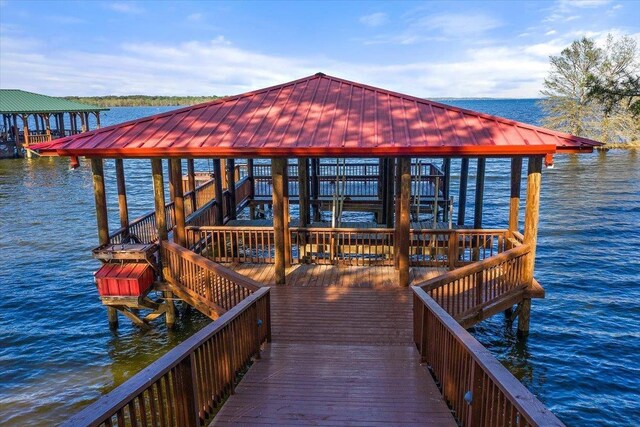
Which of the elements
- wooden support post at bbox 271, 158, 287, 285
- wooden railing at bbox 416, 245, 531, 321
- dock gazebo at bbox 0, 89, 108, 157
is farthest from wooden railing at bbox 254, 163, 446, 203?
dock gazebo at bbox 0, 89, 108, 157

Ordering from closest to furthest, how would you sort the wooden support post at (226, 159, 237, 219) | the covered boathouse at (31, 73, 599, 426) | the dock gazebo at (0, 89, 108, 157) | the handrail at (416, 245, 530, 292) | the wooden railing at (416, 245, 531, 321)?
Result: 1. the covered boathouse at (31, 73, 599, 426)
2. the handrail at (416, 245, 530, 292)
3. the wooden railing at (416, 245, 531, 321)
4. the wooden support post at (226, 159, 237, 219)
5. the dock gazebo at (0, 89, 108, 157)

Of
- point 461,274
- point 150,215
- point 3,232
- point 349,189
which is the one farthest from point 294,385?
point 3,232

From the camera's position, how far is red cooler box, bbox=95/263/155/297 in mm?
10461

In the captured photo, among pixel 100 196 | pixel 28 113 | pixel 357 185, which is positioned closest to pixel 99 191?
pixel 100 196

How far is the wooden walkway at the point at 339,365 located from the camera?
5766 millimetres

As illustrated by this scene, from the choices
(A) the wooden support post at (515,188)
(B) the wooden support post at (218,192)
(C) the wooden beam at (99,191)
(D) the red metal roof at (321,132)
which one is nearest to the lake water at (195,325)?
(A) the wooden support post at (515,188)

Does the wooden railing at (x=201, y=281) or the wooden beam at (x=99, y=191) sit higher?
the wooden beam at (x=99, y=191)

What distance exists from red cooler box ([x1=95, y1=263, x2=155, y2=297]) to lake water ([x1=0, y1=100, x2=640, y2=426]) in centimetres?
187

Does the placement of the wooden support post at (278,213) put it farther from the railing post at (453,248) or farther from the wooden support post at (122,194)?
the wooden support post at (122,194)

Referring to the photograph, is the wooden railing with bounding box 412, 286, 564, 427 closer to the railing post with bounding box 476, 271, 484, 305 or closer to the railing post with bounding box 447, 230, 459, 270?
the railing post with bounding box 476, 271, 484, 305

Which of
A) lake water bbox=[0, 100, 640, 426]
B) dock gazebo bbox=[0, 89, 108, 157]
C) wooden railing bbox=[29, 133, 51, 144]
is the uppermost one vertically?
dock gazebo bbox=[0, 89, 108, 157]

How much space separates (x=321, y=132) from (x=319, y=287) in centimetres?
320

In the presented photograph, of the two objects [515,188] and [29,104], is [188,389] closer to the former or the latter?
[515,188]

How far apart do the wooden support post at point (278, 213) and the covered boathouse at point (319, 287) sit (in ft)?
0.10
